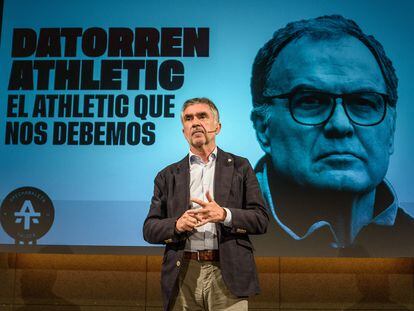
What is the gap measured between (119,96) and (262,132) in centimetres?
111

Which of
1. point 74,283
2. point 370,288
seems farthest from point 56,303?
point 370,288

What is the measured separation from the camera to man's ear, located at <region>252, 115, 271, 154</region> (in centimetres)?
376

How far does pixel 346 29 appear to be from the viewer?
385cm

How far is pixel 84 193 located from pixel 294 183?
1.54m

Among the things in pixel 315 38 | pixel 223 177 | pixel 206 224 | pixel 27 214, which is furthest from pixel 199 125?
pixel 27 214

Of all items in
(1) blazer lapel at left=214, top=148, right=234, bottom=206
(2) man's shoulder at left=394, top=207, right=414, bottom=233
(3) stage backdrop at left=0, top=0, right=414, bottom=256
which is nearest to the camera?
(1) blazer lapel at left=214, top=148, right=234, bottom=206

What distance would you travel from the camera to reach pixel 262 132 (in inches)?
148

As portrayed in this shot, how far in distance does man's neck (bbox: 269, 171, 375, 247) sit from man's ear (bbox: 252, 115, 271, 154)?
35cm

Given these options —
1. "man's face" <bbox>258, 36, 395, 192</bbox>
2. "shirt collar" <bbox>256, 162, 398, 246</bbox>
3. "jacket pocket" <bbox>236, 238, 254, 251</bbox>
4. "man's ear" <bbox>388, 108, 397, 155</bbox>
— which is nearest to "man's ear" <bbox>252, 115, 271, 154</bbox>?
"man's face" <bbox>258, 36, 395, 192</bbox>

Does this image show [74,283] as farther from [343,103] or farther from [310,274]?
[343,103]

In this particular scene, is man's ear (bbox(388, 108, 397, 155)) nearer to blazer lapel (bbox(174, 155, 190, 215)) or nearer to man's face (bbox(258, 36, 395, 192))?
man's face (bbox(258, 36, 395, 192))

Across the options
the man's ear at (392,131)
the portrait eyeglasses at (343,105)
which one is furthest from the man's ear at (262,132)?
the man's ear at (392,131)

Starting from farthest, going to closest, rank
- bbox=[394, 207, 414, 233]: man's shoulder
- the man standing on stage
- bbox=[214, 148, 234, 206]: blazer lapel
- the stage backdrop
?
the stage backdrop → bbox=[394, 207, 414, 233]: man's shoulder → bbox=[214, 148, 234, 206]: blazer lapel → the man standing on stage

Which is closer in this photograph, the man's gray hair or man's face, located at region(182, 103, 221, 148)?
man's face, located at region(182, 103, 221, 148)
